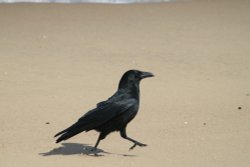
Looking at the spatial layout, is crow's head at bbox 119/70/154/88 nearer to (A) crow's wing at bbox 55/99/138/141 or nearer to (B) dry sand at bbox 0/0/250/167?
(A) crow's wing at bbox 55/99/138/141

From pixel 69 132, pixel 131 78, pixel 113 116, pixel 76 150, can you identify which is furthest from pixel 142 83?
pixel 69 132

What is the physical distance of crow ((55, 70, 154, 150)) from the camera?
7340mm

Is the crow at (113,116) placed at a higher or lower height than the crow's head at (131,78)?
lower

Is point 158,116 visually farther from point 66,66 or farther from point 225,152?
point 66,66

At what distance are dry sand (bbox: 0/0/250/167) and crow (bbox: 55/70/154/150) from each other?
25cm

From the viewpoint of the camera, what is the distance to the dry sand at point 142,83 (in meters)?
7.70

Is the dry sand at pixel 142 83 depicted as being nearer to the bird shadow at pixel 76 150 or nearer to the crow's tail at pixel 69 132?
the bird shadow at pixel 76 150

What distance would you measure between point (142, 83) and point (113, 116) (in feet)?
11.6

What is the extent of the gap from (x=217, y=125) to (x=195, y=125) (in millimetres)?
261

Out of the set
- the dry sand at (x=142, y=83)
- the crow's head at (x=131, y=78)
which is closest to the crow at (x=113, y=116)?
the crow's head at (x=131, y=78)

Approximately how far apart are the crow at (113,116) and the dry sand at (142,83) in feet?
0.83

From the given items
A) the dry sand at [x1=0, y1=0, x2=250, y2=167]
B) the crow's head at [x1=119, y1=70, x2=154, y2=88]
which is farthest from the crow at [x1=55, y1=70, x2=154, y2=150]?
the dry sand at [x1=0, y1=0, x2=250, y2=167]

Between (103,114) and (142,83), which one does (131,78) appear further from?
(142,83)

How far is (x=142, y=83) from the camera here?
1090 centimetres
